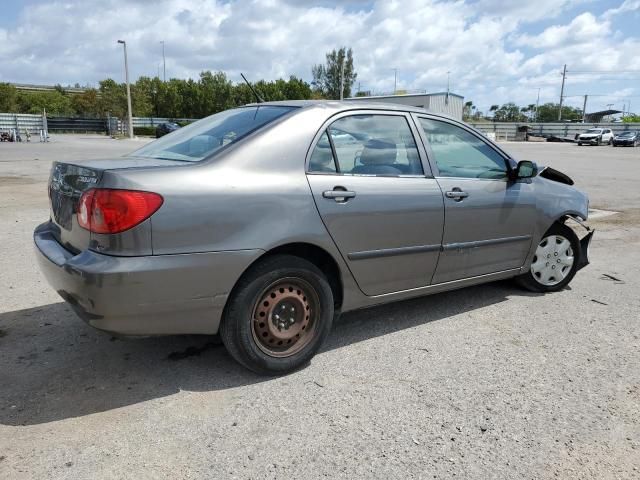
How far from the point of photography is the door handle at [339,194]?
10.4 feet

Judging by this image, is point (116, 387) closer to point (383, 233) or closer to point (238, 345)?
point (238, 345)

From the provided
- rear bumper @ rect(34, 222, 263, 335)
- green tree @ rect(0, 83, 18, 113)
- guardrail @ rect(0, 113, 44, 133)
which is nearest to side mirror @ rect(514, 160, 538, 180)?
rear bumper @ rect(34, 222, 263, 335)

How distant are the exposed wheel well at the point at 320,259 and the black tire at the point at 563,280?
2.17 meters

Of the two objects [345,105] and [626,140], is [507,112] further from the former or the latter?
[345,105]

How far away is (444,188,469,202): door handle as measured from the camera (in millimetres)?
3790

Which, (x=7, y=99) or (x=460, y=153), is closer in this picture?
(x=460, y=153)

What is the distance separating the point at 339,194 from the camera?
322cm

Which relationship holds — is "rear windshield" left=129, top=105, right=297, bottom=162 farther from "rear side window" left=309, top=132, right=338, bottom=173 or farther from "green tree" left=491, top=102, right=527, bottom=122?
"green tree" left=491, top=102, right=527, bottom=122

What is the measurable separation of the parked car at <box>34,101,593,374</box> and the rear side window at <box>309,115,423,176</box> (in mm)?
10

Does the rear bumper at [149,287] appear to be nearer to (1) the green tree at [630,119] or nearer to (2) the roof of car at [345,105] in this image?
(2) the roof of car at [345,105]

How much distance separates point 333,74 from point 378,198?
8875 centimetres

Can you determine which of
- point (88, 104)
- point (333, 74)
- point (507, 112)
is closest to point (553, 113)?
point (507, 112)

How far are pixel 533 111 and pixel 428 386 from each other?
122 m

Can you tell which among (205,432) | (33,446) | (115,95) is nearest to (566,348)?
(205,432)
